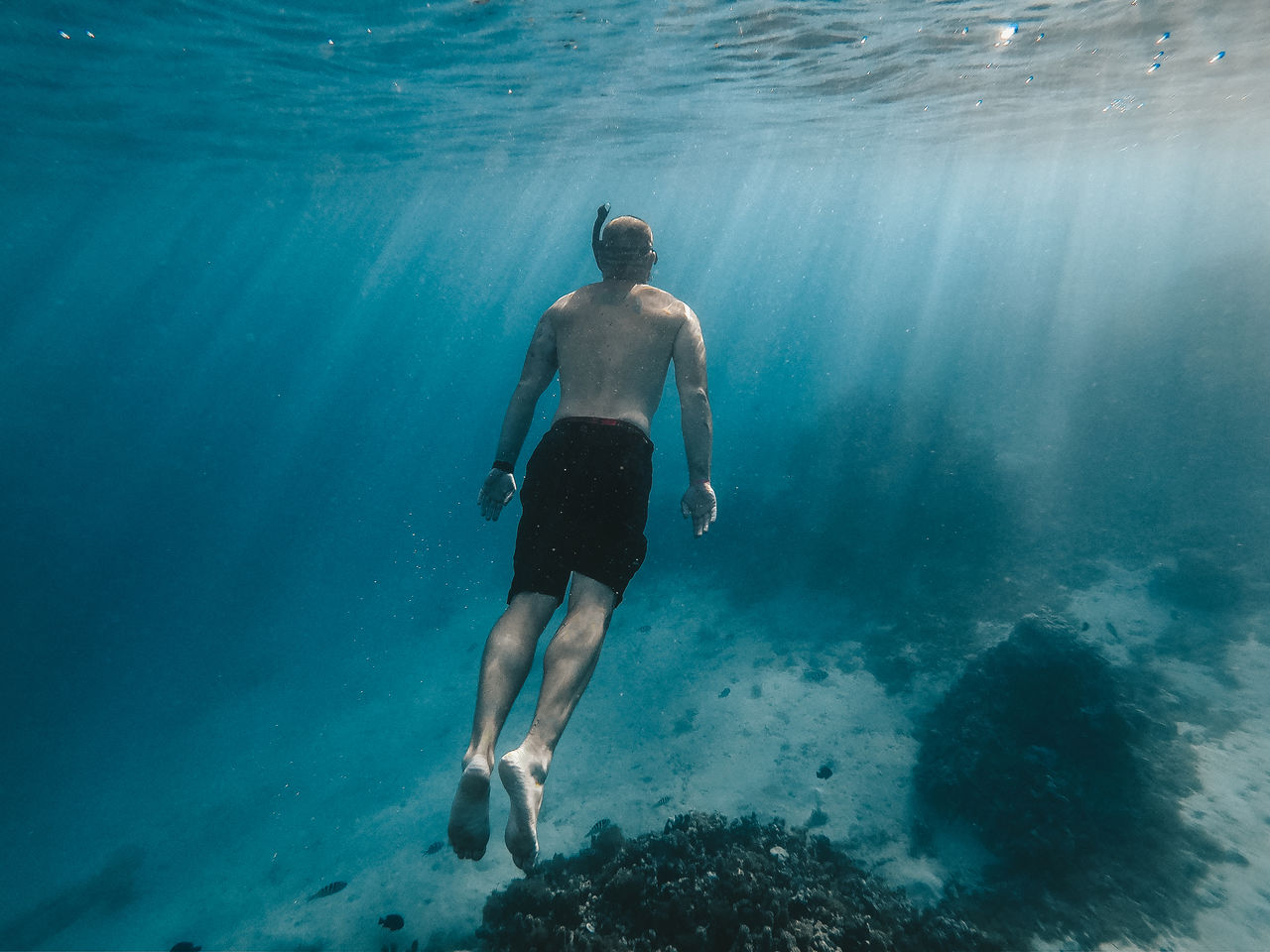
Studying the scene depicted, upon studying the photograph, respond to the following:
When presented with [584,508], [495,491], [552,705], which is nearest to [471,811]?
[552,705]

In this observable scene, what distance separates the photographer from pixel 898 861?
6738 mm

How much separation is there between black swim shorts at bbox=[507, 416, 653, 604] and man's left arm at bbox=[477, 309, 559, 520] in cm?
49

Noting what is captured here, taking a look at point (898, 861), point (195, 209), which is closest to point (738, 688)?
point (898, 861)

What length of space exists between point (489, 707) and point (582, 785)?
26.6 ft

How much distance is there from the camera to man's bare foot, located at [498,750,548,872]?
223cm

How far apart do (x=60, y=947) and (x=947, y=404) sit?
24781 mm

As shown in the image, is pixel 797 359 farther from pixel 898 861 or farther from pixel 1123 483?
pixel 898 861

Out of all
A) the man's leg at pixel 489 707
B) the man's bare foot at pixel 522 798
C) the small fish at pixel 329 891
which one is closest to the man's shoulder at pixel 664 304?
the man's leg at pixel 489 707

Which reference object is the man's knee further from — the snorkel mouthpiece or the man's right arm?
the snorkel mouthpiece

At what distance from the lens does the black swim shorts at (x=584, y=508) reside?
9.73 ft

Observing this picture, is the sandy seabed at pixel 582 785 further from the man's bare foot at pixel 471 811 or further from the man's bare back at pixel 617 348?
the man's bare back at pixel 617 348

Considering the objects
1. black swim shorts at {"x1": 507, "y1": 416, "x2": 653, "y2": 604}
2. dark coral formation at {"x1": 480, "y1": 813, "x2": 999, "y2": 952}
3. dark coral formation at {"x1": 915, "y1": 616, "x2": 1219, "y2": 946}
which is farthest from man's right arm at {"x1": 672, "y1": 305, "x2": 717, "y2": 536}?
dark coral formation at {"x1": 915, "y1": 616, "x2": 1219, "y2": 946}

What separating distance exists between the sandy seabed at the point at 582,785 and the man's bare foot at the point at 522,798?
6.30 meters

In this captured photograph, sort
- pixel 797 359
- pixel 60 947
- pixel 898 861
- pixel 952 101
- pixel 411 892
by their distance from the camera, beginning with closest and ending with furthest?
pixel 898 861, pixel 411 892, pixel 60 947, pixel 952 101, pixel 797 359
